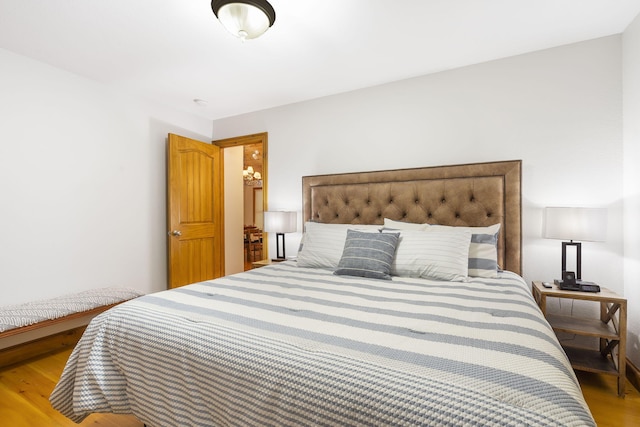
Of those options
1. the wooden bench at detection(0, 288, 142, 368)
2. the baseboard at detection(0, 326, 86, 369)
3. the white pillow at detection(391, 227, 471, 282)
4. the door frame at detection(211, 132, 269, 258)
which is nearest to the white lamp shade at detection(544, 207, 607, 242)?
the white pillow at detection(391, 227, 471, 282)

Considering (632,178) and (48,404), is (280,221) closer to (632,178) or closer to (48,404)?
(48,404)

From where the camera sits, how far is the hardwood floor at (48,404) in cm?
168

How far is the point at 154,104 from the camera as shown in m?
3.51

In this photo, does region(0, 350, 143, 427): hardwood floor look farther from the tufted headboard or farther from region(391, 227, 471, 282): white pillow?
the tufted headboard

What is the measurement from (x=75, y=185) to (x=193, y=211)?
3.79 ft

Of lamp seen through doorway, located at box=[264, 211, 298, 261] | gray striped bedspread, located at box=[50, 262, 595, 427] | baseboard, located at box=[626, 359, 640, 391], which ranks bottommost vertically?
baseboard, located at box=[626, 359, 640, 391]

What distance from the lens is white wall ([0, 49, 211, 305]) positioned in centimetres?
248

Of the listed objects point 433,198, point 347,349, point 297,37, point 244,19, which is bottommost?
point 347,349

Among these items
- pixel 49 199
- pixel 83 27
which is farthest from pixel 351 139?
pixel 49 199

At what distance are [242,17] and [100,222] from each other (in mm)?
2397

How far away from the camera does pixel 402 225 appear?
103 inches

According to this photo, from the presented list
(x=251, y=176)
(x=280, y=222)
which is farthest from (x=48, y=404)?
(x=251, y=176)

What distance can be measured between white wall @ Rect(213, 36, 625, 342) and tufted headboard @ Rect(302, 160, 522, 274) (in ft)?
0.34

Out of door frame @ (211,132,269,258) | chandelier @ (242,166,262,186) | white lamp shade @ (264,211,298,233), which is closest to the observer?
white lamp shade @ (264,211,298,233)
